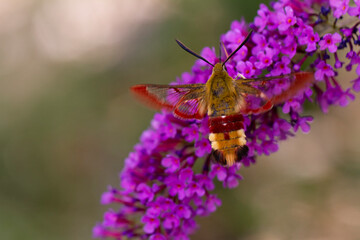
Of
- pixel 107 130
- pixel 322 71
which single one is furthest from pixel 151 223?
pixel 107 130

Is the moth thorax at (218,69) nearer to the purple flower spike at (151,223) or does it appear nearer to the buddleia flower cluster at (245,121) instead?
the buddleia flower cluster at (245,121)

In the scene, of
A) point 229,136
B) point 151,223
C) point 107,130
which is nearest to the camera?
point 229,136

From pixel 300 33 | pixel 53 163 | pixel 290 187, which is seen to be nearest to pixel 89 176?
pixel 53 163

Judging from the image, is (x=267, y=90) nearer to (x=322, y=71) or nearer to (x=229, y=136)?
(x=229, y=136)

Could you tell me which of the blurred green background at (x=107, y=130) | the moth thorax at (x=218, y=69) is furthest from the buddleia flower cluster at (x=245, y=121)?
the blurred green background at (x=107, y=130)

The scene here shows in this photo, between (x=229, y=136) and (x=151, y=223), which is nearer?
(x=229, y=136)

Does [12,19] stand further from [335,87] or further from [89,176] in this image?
[335,87]
